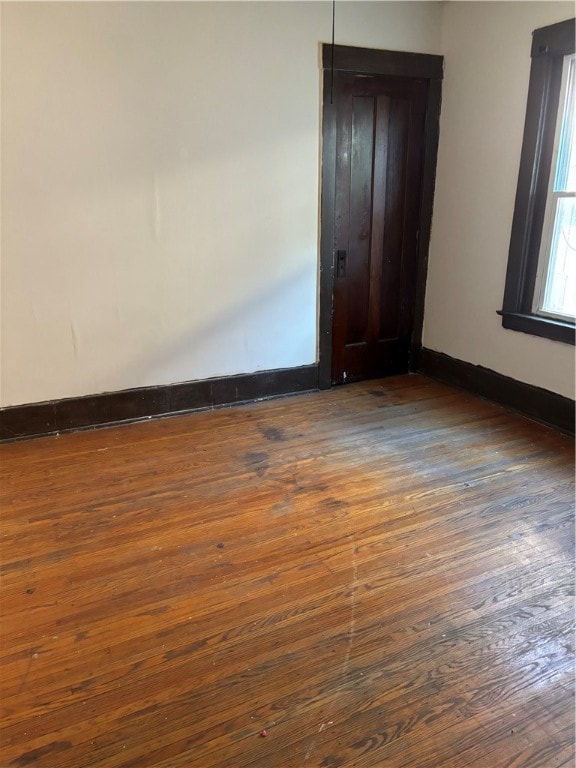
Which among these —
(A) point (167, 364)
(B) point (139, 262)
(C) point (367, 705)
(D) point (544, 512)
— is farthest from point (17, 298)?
(D) point (544, 512)

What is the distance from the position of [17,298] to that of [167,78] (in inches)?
59.9

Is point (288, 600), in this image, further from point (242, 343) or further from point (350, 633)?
point (242, 343)

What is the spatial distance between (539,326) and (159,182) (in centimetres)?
250

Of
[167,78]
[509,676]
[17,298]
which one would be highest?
[167,78]

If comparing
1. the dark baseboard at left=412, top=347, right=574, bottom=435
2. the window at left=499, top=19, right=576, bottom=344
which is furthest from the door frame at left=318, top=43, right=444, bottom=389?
the window at left=499, top=19, right=576, bottom=344

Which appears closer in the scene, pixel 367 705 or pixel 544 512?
pixel 367 705

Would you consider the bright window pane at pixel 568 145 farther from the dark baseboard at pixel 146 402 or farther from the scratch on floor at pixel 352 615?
the scratch on floor at pixel 352 615

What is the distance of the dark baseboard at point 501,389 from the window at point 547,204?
0.37 meters

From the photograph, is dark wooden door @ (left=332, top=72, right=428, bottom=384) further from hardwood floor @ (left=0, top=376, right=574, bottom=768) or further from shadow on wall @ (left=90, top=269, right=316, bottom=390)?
hardwood floor @ (left=0, top=376, right=574, bottom=768)

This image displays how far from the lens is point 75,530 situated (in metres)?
2.54

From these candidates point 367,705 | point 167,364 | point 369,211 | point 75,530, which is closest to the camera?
point 367,705

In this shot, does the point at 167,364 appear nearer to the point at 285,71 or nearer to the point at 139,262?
the point at 139,262

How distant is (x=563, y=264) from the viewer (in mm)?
3523

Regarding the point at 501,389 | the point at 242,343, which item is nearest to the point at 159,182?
the point at 242,343
